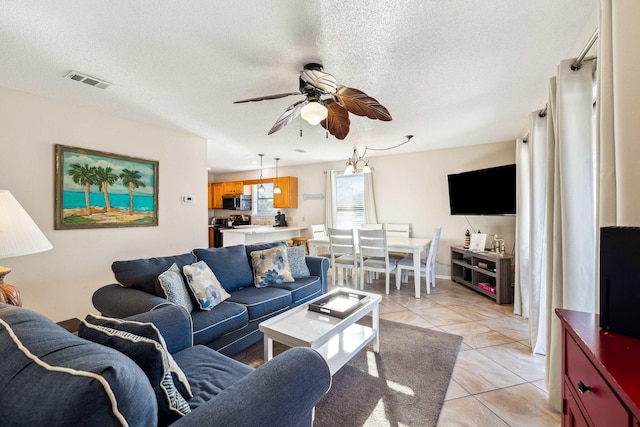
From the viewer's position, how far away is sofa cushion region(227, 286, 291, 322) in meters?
2.34

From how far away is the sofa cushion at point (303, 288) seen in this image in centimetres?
277

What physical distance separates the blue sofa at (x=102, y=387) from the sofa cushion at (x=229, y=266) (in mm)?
1570

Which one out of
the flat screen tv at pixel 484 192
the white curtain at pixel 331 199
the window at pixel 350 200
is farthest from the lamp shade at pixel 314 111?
the white curtain at pixel 331 199

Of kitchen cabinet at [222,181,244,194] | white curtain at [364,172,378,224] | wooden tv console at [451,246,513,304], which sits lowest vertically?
wooden tv console at [451,246,513,304]

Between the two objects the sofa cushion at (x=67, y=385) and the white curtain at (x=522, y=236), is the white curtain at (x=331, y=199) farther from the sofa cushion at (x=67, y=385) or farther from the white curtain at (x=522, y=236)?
the sofa cushion at (x=67, y=385)

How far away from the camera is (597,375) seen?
2.72 ft

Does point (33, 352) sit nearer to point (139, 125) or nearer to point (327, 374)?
point (327, 374)

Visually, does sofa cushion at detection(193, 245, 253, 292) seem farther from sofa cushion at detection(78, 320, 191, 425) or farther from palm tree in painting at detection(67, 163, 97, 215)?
sofa cushion at detection(78, 320, 191, 425)

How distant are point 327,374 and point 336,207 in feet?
16.8

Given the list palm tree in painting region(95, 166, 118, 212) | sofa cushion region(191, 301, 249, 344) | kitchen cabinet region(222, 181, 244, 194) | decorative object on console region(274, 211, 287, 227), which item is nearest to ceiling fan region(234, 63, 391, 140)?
sofa cushion region(191, 301, 249, 344)

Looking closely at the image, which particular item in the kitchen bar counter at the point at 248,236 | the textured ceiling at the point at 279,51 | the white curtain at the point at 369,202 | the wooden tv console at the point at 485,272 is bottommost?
the wooden tv console at the point at 485,272

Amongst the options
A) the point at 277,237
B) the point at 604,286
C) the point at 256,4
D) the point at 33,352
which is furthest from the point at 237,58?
the point at 277,237

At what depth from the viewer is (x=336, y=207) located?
6129 millimetres

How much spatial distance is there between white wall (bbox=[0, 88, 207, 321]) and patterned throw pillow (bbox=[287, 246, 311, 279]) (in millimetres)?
1788
